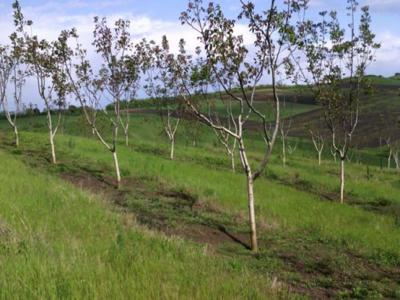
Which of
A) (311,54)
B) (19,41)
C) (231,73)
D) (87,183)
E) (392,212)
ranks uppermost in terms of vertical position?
(19,41)

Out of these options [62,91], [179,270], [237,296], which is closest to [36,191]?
[179,270]

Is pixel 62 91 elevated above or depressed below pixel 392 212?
above

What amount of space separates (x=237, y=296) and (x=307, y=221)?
1352 centimetres

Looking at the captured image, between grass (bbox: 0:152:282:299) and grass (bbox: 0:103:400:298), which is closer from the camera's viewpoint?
grass (bbox: 0:152:282:299)

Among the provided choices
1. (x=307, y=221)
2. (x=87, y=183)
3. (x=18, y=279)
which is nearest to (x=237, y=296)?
(x=18, y=279)

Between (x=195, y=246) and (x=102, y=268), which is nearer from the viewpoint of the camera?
(x=102, y=268)

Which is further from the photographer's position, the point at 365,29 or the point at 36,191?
the point at 365,29

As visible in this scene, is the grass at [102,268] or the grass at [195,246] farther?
the grass at [195,246]

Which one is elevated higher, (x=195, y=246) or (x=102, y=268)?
(x=102, y=268)

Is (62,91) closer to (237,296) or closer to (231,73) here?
(231,73)

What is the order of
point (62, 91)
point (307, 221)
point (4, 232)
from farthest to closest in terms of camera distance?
point (62, 91) < point (307, 221) < point (4, 232)

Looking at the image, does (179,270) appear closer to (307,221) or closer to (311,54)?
(307,221)

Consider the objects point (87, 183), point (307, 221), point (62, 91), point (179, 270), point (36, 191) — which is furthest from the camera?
point (62, 91)

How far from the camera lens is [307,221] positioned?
19047 millimetres
